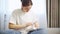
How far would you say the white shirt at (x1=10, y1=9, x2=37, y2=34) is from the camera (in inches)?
48.5

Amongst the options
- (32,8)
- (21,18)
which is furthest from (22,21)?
(32,8)

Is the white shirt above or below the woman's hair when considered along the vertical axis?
below

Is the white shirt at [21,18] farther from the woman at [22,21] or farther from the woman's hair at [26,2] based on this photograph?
the woman's hair at [26,2]

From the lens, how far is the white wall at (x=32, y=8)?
1225mm

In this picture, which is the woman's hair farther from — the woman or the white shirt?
the white shirt

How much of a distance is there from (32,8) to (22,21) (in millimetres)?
212

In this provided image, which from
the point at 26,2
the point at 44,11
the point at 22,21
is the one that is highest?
the point at 26,2

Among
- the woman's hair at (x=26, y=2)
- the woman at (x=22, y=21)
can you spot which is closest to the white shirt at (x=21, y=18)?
the woman at (x=22, y=21)

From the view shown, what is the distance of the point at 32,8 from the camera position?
1.26 m

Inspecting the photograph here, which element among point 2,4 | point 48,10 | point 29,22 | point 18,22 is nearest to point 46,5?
point 48,10

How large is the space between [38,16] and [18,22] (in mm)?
269

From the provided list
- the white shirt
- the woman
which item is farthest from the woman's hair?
the white shirt

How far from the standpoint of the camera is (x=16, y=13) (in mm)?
1238

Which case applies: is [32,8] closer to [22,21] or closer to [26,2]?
[26,2]
